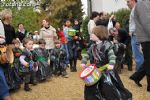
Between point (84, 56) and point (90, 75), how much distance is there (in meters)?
0.69

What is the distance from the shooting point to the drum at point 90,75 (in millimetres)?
7129

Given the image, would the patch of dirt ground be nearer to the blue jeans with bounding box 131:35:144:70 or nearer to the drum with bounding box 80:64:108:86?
the blue jeans with bounding box 131:35:144:70

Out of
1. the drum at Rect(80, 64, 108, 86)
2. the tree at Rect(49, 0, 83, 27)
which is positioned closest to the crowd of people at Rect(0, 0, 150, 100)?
the drum at Rect(80, 64, 108, 86)

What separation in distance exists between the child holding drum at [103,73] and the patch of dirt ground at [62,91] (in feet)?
5.97

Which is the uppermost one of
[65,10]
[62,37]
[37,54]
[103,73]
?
[65,10]

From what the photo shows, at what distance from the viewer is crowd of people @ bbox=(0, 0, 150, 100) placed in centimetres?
761

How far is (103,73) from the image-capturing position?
761 centimetres

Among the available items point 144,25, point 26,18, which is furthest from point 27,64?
point 26,18

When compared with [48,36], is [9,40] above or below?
above

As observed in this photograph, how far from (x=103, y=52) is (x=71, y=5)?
1979 centimetres

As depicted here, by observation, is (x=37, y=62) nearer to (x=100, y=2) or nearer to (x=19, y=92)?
(x=19, y=92)

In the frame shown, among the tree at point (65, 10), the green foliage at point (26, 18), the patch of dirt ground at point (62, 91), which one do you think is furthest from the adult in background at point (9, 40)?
the tree at point (65, 10)

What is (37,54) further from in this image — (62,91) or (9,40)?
(62,91)

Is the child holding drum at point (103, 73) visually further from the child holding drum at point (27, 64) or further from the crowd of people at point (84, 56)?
the child holding drum at point (27, 64)
